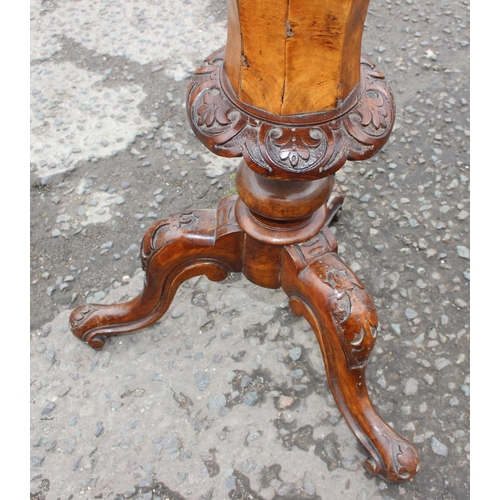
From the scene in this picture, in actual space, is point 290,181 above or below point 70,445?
above

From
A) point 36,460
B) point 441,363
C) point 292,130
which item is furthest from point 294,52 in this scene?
point 36,460

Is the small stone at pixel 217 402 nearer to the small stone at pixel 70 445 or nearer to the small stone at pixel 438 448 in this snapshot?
the small stone at pixel 70 445

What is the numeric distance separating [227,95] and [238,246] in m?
0.35

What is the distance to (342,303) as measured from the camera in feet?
3.17

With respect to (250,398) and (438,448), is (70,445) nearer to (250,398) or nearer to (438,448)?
(250,398)

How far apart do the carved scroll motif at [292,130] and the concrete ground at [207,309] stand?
0.61 meters

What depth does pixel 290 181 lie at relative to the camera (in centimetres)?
93

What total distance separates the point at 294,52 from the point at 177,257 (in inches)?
20.4

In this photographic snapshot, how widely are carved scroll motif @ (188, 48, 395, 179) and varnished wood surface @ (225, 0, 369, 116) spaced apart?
2 cm

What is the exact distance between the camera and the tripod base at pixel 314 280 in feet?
3.20

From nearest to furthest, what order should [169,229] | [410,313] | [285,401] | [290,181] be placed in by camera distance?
[290,181], [169,229], [285,401], [410,313]

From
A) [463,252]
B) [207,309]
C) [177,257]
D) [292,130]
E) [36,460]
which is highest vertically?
[292,130]

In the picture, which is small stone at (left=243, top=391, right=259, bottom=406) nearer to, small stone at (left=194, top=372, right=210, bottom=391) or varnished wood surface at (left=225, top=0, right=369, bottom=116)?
small stone at (left=194, top=372, right=210, bottom=391)

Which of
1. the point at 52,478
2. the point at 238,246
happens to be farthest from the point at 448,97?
the point at 52,478
